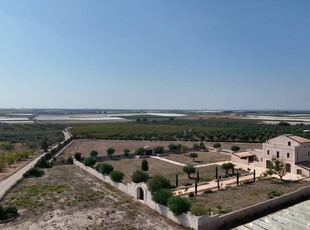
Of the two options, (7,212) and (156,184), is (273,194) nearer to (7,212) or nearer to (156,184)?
(156,184)

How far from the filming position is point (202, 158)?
57562 millimetres

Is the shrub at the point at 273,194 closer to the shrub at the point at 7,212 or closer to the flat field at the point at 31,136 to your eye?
the shrub at the point at 7,212

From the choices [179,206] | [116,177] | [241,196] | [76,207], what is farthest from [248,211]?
[116,177]

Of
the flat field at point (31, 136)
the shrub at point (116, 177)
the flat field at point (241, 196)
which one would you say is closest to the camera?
the flat field at point (241, 196)

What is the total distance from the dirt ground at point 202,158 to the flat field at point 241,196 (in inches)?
644

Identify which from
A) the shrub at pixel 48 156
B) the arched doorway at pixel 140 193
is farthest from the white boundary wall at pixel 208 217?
the shrub at pixel 48 156

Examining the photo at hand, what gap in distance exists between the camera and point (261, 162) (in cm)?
4869

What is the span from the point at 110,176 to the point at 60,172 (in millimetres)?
12373

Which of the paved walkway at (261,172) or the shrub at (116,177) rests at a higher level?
the shrub at (116,177)

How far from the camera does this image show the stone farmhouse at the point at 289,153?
43250 mm

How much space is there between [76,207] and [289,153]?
102 feet

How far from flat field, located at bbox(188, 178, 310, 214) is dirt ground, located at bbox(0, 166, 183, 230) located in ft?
17.3

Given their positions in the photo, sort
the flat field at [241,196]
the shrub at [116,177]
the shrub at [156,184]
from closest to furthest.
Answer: the flat field at [241,196] < the shrub at [156,184] < the shrub at [116,177]

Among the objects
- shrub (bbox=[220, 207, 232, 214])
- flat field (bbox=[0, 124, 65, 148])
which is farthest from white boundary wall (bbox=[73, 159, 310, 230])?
flat field (bbox=[0, 124, 65, 148])
